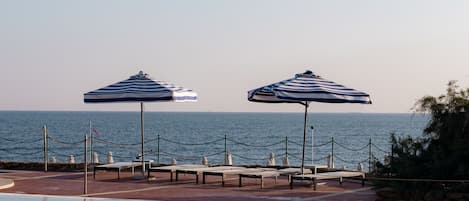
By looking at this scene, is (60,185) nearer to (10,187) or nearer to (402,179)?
(10,187)

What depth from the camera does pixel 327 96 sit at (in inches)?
646

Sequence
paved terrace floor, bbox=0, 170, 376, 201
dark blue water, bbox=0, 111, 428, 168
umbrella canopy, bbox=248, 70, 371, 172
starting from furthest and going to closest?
dark blue water, bbox=0, 111, 428, 168
umbrella canopy, bbox=248, 70, 371, 172
paved terrace floor, bbox=0, 170, 376, 201

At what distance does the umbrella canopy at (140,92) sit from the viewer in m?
17.9

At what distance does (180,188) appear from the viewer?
16625 mm

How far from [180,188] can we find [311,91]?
11.6 feet

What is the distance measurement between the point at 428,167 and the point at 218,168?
5606 mm

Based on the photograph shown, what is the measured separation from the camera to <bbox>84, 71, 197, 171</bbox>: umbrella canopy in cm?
1789

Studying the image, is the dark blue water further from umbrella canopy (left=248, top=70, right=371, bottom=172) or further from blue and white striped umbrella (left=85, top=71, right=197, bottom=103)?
blue and white striped umbrella (left=85, top=71, right=197, bottom=103)

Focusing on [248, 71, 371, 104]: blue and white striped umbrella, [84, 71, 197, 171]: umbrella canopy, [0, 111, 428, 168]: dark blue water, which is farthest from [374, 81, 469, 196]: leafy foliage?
[84, 71, 197, 171]: umbrella canopy

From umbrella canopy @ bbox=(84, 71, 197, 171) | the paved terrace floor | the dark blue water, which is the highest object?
umbrella canopy @ bbox=(84, 71, 197, 171)

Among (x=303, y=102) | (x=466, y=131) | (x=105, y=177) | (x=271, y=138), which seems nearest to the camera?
(x=466, y=131)

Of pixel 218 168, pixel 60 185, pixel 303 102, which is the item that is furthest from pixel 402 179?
pixel 60 185

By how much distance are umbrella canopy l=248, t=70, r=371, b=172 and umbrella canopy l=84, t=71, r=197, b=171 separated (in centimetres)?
197

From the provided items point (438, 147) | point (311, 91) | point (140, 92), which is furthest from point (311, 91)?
point (140, 92)
